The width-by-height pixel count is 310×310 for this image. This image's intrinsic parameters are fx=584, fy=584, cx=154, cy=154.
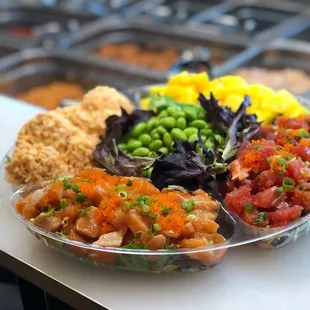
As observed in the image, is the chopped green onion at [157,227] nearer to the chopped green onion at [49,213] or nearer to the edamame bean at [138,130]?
the chopped green onion at [49,213]

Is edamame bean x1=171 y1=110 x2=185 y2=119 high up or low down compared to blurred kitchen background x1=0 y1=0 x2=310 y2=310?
up

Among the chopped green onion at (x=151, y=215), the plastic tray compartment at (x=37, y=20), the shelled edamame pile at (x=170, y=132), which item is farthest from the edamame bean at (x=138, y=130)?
the plastic tray compartment at (x=37, y=20)

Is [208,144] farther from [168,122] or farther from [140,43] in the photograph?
[140,43]

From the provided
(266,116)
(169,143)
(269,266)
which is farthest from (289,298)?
(266,116)

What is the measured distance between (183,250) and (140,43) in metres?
2.53

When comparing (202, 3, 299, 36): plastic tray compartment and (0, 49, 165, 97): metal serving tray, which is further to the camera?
(202, 3, 299, 36): plastic tray compartment

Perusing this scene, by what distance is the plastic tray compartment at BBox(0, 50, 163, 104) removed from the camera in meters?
3.09

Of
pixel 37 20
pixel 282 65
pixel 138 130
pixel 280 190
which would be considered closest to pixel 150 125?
pixel 138 130

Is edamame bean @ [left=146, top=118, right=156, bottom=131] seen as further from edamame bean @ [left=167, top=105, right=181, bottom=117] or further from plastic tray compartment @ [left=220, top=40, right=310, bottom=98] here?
Result: plastic tray compartment @ [left=220, top=40, right=310, bottom=98]

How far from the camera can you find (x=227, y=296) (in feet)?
4.04

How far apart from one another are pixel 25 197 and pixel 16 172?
0.32ft

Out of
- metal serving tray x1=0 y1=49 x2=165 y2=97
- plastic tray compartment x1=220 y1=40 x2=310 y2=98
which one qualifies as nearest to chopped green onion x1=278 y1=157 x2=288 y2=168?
plastic tray compartment x1=220 y1=40 x2=310 y2=98

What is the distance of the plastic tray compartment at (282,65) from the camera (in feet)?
9.50

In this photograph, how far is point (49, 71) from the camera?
3.24 m
